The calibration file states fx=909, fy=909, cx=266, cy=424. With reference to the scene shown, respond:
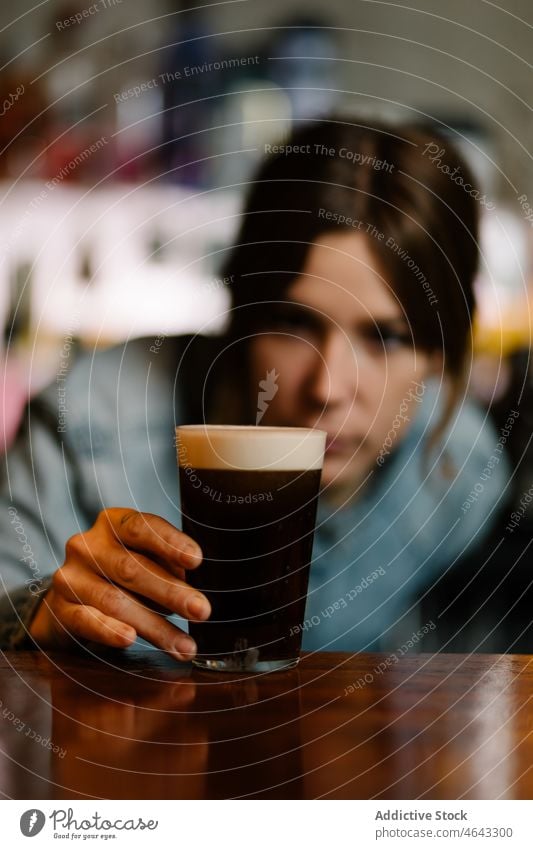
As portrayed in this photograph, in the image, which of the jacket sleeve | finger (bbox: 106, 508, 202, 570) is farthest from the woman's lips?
finger (bbox: 106, 508, 202, 570)

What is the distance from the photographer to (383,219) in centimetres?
87

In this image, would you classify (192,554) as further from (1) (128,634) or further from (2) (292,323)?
(2) (292,323)

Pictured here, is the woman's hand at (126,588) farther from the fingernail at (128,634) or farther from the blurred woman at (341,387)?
the blurred woman at (341,387)

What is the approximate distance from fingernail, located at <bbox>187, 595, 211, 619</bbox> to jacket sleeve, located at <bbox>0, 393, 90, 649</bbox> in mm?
441

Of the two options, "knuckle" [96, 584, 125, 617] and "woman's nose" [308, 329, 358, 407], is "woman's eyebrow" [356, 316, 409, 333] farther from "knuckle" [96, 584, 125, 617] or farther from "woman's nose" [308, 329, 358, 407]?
"knuckle" [96, 584, 125, 617]

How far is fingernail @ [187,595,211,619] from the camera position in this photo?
18.5 inches

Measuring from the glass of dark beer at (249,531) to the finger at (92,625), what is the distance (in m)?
0.05

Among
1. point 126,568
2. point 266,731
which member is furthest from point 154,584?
point 266,731

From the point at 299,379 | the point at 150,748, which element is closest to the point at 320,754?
the point at 150,748

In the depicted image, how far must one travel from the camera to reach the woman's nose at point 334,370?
0.90m

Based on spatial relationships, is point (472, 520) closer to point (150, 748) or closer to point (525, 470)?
point (525, 470)

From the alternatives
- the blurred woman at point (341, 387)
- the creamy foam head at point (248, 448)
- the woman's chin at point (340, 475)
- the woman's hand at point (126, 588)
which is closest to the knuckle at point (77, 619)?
the woman's hand at point (126, 588)

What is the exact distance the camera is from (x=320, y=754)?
366mm

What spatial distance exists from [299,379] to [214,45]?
311 millimetres
